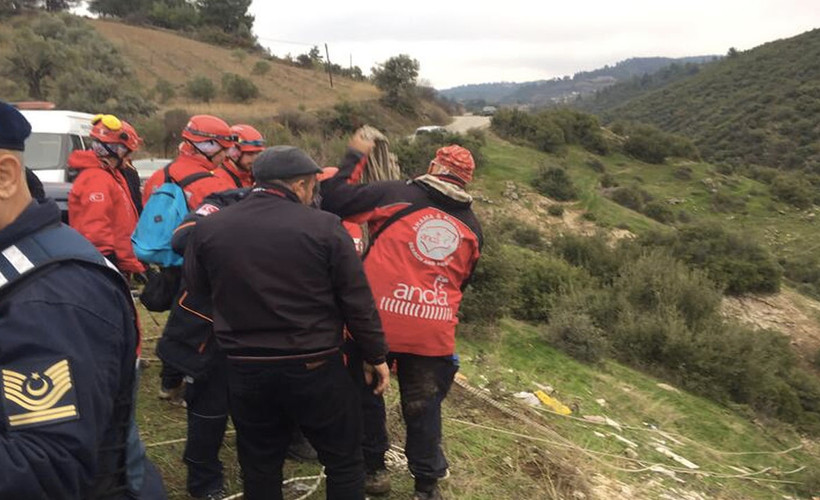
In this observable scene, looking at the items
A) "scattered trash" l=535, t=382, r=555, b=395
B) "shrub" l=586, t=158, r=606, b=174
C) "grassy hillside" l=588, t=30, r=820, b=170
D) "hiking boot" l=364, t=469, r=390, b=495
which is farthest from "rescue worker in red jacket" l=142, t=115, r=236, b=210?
"grassy hillside" l=588, t=30, r=820, b=170

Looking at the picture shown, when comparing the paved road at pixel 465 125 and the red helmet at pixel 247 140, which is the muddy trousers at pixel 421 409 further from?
the paved road at pixel 465 125

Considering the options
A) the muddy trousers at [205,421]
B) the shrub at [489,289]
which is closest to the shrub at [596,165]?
the shrub at [489,289]

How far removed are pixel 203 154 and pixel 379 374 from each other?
163cm

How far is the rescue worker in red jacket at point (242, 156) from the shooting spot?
11.5 feet

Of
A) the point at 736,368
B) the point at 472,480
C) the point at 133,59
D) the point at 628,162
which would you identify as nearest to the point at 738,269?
the point at 736,368

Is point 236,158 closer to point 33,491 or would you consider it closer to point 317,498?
point 317,498

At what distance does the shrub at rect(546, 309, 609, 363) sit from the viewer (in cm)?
809

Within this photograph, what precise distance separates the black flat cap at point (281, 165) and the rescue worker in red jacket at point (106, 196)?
6.10 feet

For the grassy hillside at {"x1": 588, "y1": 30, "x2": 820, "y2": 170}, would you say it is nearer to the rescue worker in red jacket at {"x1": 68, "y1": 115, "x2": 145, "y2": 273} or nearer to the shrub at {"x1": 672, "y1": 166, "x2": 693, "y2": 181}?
the shrub at {"x1": 672, "y1": 166, "x2": 693, "y2": 181}

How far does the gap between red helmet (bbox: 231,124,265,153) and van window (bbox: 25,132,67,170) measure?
21.8 feet

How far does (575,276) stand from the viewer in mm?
11609

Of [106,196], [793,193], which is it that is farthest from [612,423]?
[793,193]

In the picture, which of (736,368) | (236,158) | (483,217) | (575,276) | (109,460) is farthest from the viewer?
(483,217)

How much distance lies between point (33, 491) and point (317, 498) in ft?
7.69
